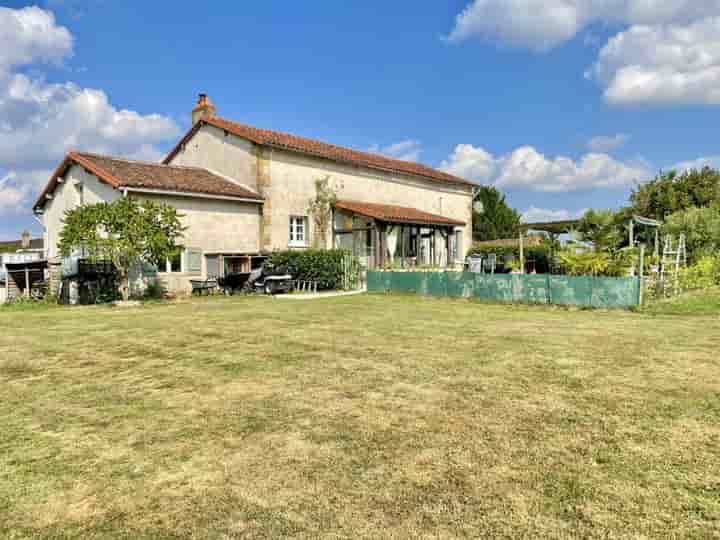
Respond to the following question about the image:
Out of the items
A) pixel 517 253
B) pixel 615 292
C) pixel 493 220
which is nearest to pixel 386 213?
pixel 615 292

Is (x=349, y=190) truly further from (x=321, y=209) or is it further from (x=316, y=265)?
(x=316, y=265)

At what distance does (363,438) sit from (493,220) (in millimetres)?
42449

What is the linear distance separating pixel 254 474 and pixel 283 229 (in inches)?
766

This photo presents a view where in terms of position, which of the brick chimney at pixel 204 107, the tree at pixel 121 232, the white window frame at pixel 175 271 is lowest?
the white window frame at pixel 175 271

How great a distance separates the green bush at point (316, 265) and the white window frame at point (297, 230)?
274cm

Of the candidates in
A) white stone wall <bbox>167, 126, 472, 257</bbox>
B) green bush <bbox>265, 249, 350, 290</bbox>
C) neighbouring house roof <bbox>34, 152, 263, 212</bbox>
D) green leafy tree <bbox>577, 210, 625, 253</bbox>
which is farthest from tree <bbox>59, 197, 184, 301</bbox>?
green leafy tree <bbox>577, 210, 625, 253</bbox>

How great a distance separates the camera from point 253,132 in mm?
22812

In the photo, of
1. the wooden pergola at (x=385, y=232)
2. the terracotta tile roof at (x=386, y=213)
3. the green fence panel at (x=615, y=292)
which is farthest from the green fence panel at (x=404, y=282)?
the green fence panel at (x=615, y=292)

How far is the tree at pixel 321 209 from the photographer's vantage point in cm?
2359

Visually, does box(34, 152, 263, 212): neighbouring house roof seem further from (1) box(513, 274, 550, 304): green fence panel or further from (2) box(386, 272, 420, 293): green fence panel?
(1) box(513, 274, 550, 304): green fence panel

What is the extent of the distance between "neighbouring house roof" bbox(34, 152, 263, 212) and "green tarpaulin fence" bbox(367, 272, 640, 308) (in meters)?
8.37

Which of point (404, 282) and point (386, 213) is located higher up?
point (386, 213)

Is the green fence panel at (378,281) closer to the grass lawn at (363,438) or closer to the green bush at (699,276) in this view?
the green bush at (699,276)

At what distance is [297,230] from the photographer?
23.3 metres
